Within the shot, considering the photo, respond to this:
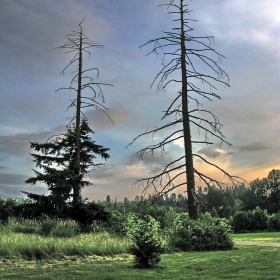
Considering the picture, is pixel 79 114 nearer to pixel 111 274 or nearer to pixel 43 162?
pixel 43 162

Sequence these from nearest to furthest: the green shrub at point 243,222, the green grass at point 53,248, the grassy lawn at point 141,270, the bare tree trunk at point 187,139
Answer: the grassy lawn at point 141,270
the green grass at point 53,248
the bare tree trunk at point 187,139
the green shrub at point 243,222

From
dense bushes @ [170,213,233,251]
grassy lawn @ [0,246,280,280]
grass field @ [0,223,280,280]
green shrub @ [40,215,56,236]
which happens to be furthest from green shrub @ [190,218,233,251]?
green shrub @ [40,215,56,236]

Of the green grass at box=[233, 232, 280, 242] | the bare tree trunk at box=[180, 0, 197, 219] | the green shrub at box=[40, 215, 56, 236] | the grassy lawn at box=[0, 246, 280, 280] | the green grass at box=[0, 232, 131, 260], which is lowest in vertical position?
the green grass at box=[233, 232, 280, 242]

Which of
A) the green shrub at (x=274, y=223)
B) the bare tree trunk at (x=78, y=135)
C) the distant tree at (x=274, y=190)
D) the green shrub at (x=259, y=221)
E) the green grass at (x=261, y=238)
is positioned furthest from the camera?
the distant tree at (x=274, y=190)

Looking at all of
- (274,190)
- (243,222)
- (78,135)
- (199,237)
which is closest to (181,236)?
(199,237)

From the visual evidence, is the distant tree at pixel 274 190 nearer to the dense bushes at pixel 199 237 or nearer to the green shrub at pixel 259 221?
the green shrub at pixel 259 221

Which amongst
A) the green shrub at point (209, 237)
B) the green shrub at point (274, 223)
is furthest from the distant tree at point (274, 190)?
the green shrub at point (209, 237)

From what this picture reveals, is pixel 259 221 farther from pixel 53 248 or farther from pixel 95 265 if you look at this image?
pixel 95 265

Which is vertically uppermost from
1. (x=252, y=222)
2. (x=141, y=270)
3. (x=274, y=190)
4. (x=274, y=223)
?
(x=274, y=190)

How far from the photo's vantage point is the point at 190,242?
43.7 feet

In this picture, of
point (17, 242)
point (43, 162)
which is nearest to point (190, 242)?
point (17, 242)

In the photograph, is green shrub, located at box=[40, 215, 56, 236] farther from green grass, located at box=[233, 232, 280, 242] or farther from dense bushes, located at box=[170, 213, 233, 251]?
green grass, located at box=[233, 232, 280, 242]

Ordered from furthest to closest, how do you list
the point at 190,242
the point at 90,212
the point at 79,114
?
the point at 79,114
the point at 90,212
the point at 190,242

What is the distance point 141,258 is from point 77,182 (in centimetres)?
1451
